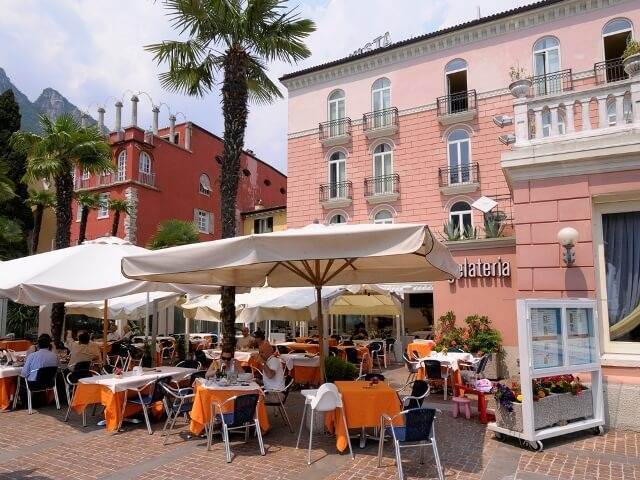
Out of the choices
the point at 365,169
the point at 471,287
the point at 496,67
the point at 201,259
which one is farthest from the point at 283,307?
the point at 496,67

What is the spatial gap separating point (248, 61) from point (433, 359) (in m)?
7.28

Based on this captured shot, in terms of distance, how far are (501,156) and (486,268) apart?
542cm

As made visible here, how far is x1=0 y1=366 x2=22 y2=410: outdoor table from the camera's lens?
883 cm

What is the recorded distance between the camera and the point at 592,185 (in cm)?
770

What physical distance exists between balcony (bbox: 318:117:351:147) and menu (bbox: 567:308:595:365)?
60.8ft

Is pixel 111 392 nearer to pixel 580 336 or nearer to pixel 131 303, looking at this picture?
pixel 131 303

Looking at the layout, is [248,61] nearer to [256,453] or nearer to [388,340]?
[256,453]

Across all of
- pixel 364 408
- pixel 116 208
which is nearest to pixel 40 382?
pixel 364 408

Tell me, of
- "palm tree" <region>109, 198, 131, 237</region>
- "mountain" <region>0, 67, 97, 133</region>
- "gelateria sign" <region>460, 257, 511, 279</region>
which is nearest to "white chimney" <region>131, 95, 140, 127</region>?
"palm tree" <region>109, 198, 131, 237</region>

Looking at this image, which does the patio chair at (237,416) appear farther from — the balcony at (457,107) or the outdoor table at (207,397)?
the balcony at (457,107)

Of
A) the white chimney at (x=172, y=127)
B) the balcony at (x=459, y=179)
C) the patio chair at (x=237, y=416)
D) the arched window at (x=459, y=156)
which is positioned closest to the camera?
the patio chair at (x=237, y=416)

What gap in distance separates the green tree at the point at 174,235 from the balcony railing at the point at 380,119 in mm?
10543

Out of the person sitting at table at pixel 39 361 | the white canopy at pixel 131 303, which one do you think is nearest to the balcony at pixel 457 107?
the white canopy at pixel 131 303

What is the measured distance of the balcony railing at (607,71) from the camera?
752 inches
